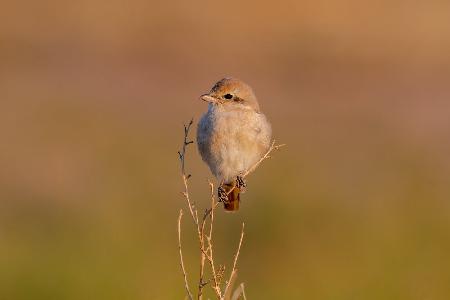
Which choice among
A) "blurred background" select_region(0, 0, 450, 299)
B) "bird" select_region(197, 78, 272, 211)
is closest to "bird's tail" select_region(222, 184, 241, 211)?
"bird" select_region(197, 78, 272, 211)

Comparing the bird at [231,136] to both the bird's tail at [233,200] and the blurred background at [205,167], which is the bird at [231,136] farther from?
the blurred background at [205,167]

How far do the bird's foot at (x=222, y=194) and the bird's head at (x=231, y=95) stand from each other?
1.36 ft

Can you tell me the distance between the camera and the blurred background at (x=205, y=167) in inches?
378

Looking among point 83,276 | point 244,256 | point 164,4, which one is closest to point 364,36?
point 164,4

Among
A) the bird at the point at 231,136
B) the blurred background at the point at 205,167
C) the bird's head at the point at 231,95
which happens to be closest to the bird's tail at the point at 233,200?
the bird at the point at 231,136

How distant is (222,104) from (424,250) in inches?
117

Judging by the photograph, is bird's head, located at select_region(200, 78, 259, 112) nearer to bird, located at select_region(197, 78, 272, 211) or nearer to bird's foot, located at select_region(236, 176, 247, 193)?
bird, located at select_region(197, 78, 272, 211)

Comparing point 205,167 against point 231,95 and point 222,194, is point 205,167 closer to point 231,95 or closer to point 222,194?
point 222,194

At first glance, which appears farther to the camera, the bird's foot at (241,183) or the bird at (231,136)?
the bird's foot at (241,183)

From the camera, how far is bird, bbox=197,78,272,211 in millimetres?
7109

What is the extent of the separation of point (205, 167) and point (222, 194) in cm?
687

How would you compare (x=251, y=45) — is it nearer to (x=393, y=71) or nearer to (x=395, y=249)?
(x=393, y=71)

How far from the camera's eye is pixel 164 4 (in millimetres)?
22281

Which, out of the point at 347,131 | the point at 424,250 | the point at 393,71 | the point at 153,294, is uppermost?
the point at 393,71
